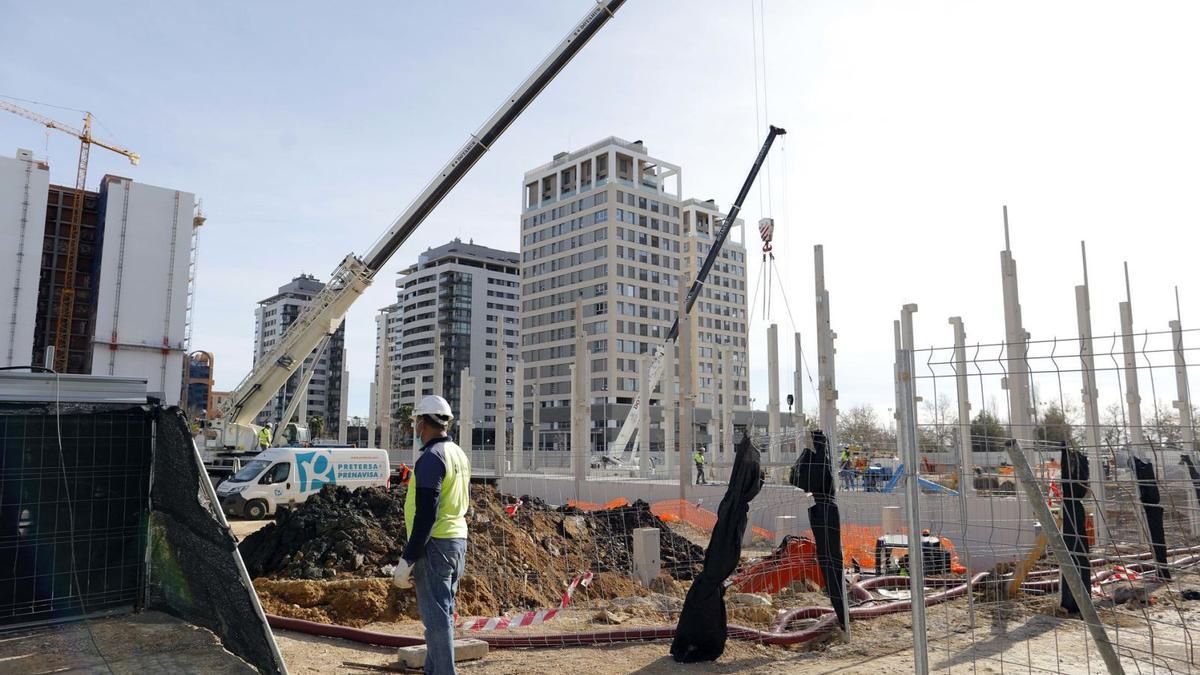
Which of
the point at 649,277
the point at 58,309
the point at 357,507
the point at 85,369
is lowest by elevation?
the point at 357,507

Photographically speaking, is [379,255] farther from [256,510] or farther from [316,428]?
[316,428]

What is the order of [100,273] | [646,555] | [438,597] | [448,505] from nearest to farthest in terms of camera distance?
[438,597] < [448,505] < [646,555] < [100,273]

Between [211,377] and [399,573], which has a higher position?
[211,377]

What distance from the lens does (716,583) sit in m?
5.70

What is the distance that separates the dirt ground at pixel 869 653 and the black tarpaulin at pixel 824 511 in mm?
466

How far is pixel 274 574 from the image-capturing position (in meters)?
8.66

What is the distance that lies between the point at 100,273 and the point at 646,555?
35.2 m

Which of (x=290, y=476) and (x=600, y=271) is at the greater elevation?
(x=600, y=271)

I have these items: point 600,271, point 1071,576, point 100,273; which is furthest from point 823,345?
point 600,271

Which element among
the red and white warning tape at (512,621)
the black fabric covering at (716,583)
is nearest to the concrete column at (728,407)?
the red and white warning tape at (512,621)

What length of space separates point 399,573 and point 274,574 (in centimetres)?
542

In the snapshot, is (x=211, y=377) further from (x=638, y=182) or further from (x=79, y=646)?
(x=638, y=182)

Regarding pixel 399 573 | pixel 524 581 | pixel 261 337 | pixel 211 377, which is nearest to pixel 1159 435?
pixel 399 573

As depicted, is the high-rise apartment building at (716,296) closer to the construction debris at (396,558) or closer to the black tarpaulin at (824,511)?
the construction debris at (396,558)
